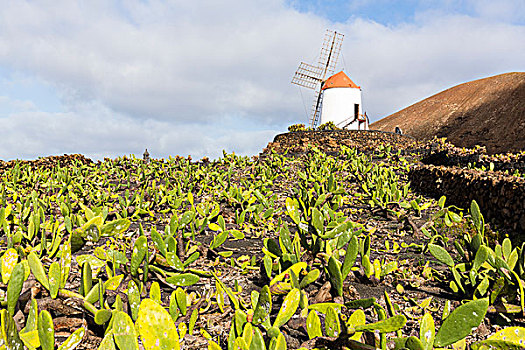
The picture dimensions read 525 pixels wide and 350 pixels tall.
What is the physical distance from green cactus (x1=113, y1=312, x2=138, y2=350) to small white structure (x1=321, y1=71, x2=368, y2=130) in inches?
1107

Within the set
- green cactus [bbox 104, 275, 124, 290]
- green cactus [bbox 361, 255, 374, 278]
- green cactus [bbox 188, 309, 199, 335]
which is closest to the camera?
green cactus [bbox 188, 309, 199, 335]

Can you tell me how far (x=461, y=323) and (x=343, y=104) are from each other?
91.7 ft

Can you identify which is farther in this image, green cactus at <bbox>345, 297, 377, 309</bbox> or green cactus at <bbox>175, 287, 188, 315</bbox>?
green cactus at <bbox>175, 287, 188, 315</bbox>

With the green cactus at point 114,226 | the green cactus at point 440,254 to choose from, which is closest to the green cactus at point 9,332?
the green cactus at point 114,226

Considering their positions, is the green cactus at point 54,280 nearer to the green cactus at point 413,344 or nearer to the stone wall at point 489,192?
the green cactus at point 413,344

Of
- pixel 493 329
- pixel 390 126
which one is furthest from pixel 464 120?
pixel 493 329

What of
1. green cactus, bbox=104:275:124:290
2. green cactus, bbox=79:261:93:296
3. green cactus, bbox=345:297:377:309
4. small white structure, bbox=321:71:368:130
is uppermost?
small white structure, bbox=321:71:368:130

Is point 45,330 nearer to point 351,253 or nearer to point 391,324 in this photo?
point 391,324

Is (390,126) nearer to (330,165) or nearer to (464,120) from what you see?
(464,120)

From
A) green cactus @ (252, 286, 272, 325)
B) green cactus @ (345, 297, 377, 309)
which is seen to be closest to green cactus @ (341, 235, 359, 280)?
green cactus @ (345, 297, 377, 309)

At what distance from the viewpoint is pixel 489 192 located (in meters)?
6.45

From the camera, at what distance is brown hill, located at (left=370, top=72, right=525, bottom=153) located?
127ft

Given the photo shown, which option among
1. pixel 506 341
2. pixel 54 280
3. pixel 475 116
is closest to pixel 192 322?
pixel 54 280

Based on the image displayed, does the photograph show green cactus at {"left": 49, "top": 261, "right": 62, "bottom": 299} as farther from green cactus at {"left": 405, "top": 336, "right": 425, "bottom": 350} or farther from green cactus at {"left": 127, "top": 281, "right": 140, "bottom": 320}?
green cactus at {"left": 405, "top": 336, "right": 425, "bottom": 350}
